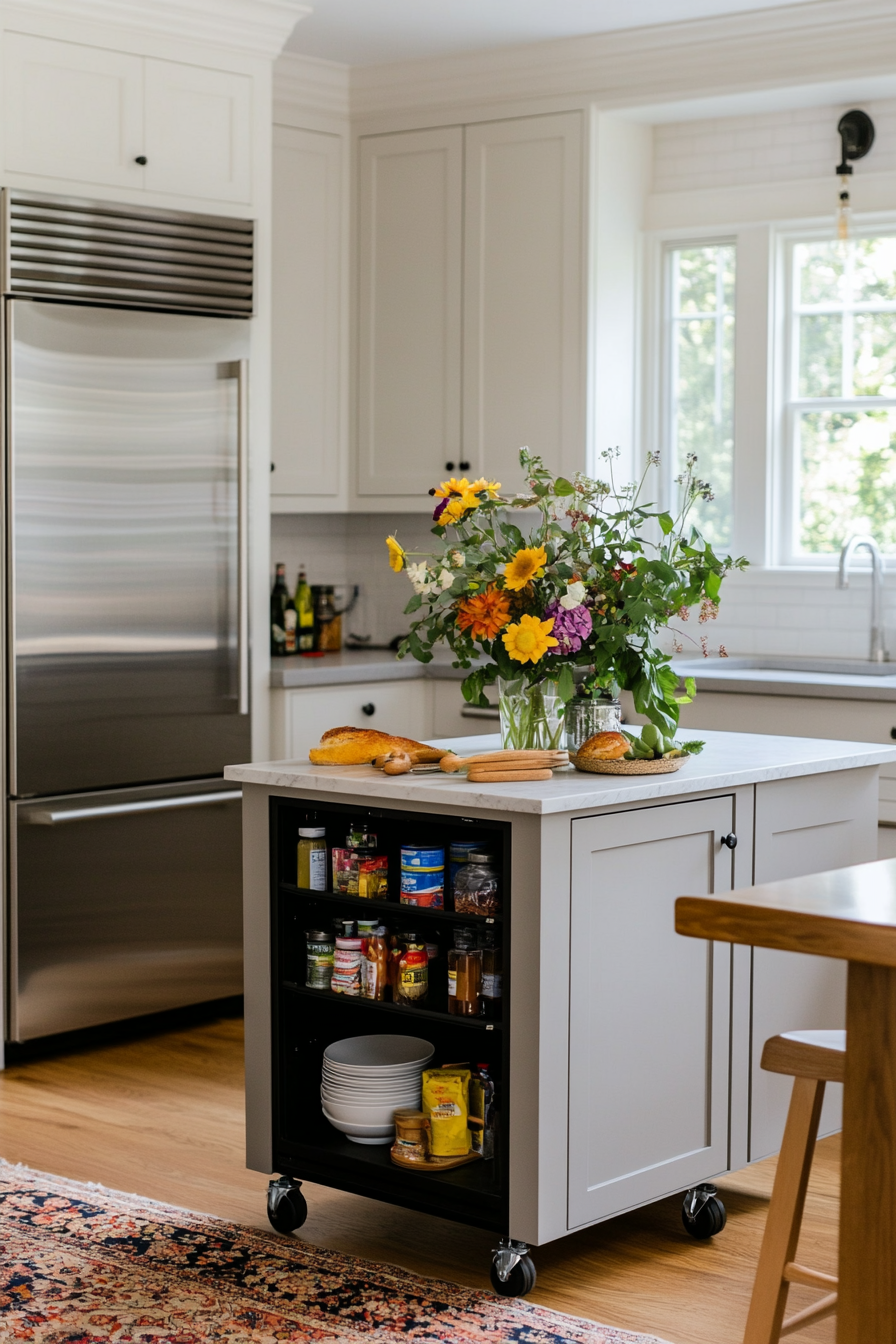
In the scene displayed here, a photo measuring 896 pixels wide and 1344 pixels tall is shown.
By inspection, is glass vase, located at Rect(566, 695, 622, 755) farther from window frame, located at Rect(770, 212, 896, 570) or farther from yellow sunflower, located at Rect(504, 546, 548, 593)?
window frame, located at Rect(770, 212, 896, 570)

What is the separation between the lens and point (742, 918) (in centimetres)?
168

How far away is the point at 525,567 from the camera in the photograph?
9.48 ft

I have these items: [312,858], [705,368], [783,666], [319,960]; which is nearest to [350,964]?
[319,960]

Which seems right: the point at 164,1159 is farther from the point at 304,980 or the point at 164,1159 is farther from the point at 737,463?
the point at 737,463

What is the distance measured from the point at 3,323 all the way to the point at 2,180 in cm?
36

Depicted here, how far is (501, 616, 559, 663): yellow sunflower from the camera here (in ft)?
9.36

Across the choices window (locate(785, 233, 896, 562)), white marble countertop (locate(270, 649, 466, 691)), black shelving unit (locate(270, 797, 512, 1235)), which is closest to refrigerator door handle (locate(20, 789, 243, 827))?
white marble countertop (locate(270, 649, 466, 691))

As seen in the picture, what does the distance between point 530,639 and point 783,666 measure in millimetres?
2210

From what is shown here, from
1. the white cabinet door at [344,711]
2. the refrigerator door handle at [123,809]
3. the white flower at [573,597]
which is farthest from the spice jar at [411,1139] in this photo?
the white cabinet door at [344,711]

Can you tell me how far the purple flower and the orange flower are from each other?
8cm

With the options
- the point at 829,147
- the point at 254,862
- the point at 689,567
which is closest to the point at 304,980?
the point at 254,862

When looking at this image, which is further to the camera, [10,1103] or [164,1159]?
[10,1103]

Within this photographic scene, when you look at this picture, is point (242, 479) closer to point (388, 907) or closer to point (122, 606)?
point (122, 606)

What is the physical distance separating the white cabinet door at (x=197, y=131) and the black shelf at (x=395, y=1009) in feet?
7.66
